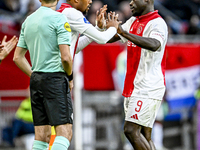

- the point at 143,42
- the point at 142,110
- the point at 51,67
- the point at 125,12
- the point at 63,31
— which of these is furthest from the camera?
the point at 125,12

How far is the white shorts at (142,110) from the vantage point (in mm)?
5543

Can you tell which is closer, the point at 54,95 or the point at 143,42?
the point at 54,95

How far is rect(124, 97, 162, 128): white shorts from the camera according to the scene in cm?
554

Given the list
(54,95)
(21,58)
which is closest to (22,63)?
(21,58)

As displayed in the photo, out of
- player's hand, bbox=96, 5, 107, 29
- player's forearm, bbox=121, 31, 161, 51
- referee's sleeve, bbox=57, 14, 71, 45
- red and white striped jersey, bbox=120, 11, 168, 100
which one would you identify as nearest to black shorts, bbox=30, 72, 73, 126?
referee's sleeve, bbox=57, 14, 71, 45

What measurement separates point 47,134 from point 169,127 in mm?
6311

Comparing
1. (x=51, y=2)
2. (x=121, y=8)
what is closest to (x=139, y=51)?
(x=51, y=2)

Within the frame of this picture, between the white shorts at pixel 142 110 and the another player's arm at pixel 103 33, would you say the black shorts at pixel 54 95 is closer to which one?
the another player's arm at pixel 103 33

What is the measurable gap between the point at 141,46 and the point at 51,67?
1.26m

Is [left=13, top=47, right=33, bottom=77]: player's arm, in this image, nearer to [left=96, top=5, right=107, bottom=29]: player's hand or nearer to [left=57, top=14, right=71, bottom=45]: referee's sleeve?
[left=57, top=14, right=71, bottom=45]: referee's sleeve

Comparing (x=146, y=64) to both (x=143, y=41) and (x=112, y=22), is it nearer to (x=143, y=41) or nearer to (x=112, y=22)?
(x=143, y=41)

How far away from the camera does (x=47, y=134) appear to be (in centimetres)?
486

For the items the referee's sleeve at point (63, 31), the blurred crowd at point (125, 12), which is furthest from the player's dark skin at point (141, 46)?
the blurred crowd at point (125, 12)

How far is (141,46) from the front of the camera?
5250mm
